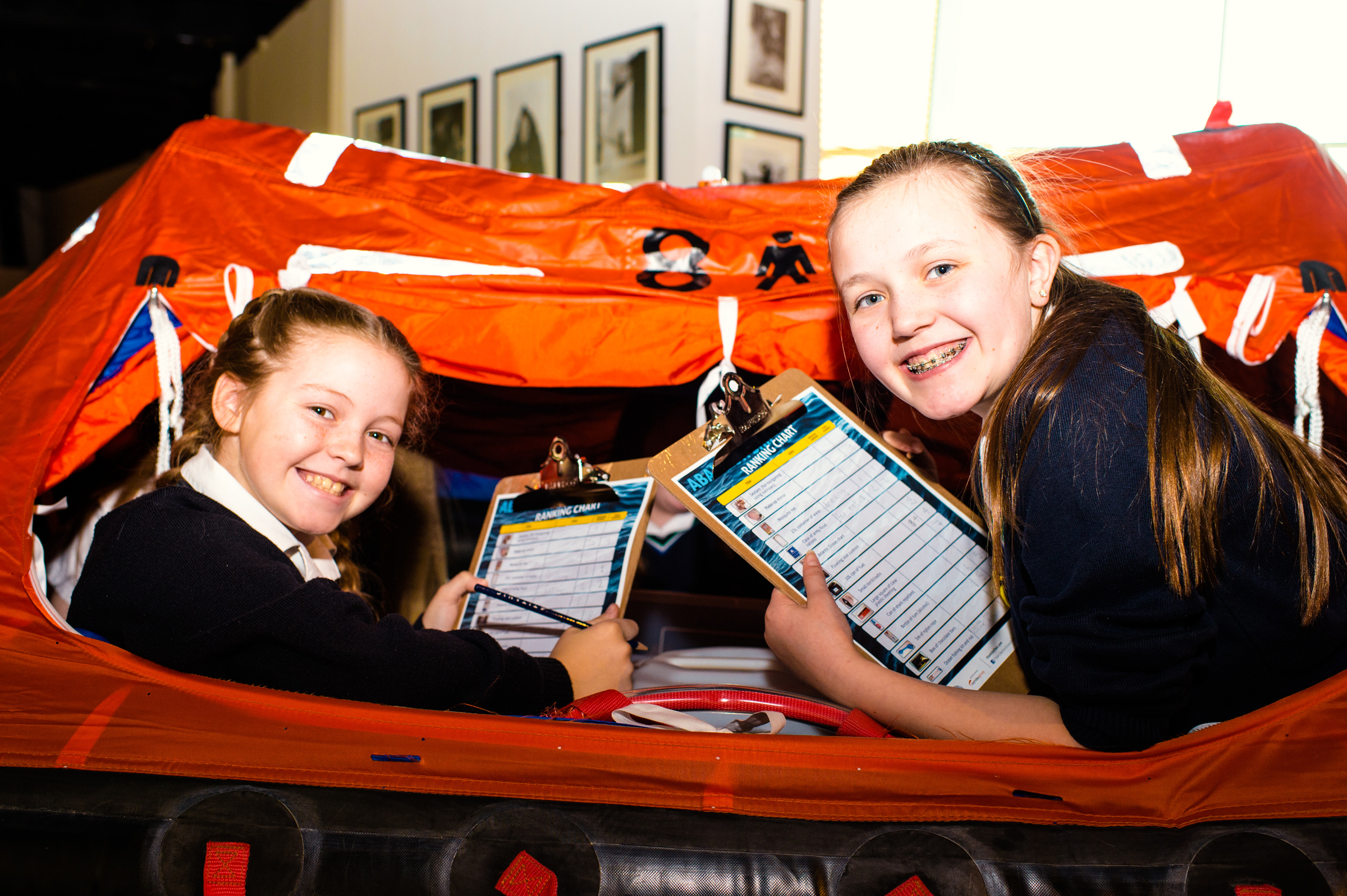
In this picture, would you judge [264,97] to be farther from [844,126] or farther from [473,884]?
[473,884]

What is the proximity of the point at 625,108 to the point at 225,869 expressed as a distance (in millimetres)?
2203

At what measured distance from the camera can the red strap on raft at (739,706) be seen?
775 millimetres

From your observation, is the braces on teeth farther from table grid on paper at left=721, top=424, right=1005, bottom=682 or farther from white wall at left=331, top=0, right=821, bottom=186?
white wall at left=331, top=0, right=821, bottom=186

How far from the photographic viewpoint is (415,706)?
0.78 meters

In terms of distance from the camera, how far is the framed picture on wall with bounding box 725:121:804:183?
2385 millimetres

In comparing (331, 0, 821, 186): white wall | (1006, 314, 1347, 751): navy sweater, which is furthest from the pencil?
(331, 0, 821, 186): white wall

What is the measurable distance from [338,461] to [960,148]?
0.66 m

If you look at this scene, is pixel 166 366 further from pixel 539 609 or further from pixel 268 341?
pixel 539 609

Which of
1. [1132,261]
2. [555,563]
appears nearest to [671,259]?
[555,563]

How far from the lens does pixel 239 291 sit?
965 mm

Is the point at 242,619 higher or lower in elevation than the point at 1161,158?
lower

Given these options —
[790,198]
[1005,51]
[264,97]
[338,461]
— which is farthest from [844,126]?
[264,97]

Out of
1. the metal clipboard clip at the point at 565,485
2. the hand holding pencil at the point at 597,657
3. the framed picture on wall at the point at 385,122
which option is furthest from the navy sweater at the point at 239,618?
the framed picture on wall at the point at 385,122

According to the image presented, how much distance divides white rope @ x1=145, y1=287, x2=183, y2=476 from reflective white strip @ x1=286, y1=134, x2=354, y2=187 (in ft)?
0.78
